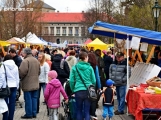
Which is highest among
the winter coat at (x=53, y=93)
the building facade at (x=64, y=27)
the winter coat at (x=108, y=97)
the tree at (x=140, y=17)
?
the tree at (x=140, y=17)

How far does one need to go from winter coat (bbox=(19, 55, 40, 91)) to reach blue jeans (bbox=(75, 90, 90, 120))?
2.41 metres

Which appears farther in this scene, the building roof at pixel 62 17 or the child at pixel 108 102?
the building roof at pixel 62 17

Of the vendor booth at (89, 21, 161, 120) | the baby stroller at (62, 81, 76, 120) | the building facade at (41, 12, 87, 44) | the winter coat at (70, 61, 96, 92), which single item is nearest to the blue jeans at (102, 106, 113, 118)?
the vendor booth at (89, 21, 161, 120)

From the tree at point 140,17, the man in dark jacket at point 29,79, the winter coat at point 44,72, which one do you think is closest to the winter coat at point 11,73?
the man in dark jacket at point 29,79

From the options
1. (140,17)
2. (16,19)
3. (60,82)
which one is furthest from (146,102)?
(16,19)

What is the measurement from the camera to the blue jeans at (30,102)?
10727mm

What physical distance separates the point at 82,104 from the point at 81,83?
50 cm

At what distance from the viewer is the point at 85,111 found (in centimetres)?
858

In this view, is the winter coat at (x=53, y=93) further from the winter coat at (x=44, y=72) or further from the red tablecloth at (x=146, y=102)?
the winter coat at (x=44, y=72)

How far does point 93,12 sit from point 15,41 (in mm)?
32787

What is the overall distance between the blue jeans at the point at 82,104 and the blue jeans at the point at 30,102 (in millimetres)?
2523

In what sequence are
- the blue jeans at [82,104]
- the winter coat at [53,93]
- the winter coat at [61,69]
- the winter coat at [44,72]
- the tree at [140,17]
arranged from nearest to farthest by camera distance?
the blue jeans at [82,104], the winter coat at [53,93], the winter coat at [44,72], the winter coat at [61,69], the tree at [140,17]

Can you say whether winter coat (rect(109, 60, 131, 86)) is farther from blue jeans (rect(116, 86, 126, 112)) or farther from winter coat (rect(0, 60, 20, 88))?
winter coat (rect(0, 60, 20, 88))

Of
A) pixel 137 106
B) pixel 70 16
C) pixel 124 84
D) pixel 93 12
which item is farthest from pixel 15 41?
pixel 70 16
